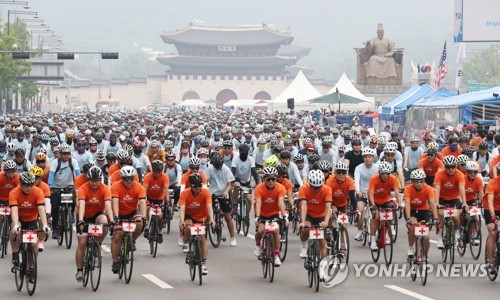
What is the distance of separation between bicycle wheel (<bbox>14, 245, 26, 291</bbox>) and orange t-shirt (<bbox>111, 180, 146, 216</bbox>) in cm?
158

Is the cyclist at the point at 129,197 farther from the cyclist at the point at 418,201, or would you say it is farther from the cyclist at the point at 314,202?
the cyclist at the point at 418,201

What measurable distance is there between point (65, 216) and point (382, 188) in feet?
17.6

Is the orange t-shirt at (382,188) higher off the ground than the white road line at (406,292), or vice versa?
the orange t-shirt at (382,188)

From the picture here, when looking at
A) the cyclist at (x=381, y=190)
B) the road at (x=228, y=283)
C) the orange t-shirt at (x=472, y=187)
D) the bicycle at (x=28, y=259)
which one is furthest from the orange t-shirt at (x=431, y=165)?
the bicycle at (x=28, y=259)

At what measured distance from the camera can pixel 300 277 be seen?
47.4 feet

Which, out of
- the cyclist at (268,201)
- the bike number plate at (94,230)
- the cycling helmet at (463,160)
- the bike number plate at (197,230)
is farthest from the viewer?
the cycling helmet at (463,160)

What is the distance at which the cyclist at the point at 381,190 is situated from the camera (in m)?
15.6

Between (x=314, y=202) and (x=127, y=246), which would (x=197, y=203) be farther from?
(x=314, y=202)

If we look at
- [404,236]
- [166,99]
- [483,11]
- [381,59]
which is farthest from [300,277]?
[166,99]

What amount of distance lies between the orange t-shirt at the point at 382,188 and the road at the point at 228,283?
2.92 feet

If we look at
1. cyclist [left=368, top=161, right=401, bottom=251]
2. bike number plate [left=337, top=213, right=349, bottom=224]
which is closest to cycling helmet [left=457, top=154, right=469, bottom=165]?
cyclist [left=368, top=161, right=401, bottom=251]

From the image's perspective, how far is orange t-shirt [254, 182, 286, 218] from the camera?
47.8 ft

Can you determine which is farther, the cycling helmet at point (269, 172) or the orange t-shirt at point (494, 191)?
the cycling helmet at point (269, 172)

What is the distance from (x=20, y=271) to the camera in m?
13.1
